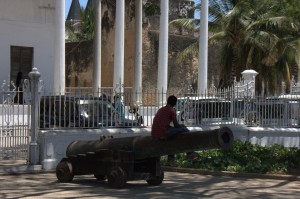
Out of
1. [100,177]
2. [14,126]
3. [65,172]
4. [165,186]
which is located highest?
[14,126]

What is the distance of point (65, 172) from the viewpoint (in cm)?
1141

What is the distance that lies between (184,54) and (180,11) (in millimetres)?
8056

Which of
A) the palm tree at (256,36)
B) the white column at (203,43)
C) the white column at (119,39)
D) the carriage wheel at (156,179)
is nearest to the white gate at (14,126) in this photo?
the carriage wheel at (156,179)

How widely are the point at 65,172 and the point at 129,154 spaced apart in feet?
5.17

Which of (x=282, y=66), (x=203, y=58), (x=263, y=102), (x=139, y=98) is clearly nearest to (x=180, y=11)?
(x=282, y=66)

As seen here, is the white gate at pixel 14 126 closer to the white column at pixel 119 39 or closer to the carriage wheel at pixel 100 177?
the carriage wheel at pixel 100 177

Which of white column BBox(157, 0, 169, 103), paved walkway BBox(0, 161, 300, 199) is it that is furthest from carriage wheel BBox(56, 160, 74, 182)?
white column BBox(157, 0, 169, 103)

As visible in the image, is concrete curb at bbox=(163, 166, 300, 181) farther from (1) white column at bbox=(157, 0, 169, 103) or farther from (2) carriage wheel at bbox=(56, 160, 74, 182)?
(1) white column at bbox=(157, 0, 169, 103)

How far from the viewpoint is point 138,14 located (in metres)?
28.4

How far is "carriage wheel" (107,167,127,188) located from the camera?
1052 centimetres

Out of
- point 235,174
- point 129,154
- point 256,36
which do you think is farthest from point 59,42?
point 129,154

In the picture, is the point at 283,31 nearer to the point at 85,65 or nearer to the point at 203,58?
the point at 203,58

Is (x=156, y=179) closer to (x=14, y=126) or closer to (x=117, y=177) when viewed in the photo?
(x=117, y=177)

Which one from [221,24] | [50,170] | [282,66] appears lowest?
[50,170]
